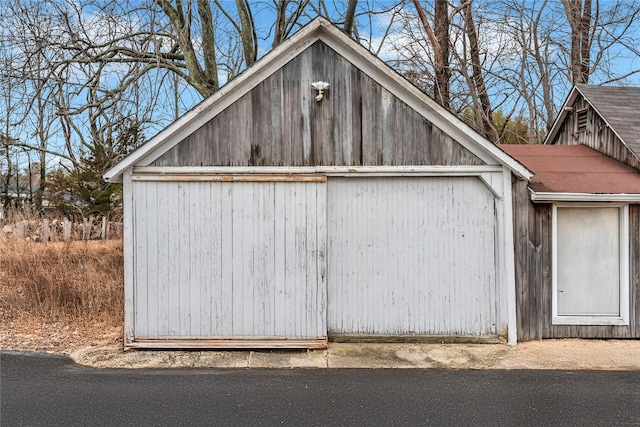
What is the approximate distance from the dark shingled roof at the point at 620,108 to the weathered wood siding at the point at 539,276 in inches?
62.9

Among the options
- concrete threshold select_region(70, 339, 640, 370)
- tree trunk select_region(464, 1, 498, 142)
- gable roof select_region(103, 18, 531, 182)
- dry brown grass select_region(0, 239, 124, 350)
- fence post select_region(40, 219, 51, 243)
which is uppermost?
tree trunk select_region(464, 1, 498, 142)

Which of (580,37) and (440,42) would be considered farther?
(580,37)

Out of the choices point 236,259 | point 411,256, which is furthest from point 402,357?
point 236,259

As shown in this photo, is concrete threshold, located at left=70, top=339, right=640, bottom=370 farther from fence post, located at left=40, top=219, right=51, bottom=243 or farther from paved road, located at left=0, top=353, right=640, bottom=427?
fence post, located at left=40, top=219, right=51, bottom=243

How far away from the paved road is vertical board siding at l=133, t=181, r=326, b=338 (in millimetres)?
864

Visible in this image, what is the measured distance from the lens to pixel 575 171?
7.50 m

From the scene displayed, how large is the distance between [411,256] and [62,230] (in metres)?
14.4

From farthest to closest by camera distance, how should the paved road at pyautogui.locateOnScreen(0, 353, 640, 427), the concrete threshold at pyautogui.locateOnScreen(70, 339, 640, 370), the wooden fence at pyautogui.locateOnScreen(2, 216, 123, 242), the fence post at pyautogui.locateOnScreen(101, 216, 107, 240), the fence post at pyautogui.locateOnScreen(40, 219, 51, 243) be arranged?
the fence post at pyautogui.locateOnScreen(101, 216, 107, 240) < the fence post at pyautogui.locateOnScreen(40, 219, 51, 243) < the wooden fence at pyautogui.locateOnScreen(2, 216, 123, 242) < the concrete threshold at pyautogui.locateOnScreen(70, 339, 640, 370) < the paved road at pyautogui.locateOnScreen(0, 353, 640, 427)

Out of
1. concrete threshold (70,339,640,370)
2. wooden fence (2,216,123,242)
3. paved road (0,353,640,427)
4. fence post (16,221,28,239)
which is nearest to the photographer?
paved road (0,353,640,427)

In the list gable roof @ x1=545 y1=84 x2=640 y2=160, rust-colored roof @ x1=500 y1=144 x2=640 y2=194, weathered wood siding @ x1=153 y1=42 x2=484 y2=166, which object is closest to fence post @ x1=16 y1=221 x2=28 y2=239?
weathered wood siding @ x1=153 y1=42 x2=484 y2=166

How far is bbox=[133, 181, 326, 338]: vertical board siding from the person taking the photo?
655 cm

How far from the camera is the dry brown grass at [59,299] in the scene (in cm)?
738

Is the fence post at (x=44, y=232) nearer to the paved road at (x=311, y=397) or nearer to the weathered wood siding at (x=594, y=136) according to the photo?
the paved road at (x=311, y=397)

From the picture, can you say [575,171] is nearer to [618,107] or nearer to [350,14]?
[618,107]
